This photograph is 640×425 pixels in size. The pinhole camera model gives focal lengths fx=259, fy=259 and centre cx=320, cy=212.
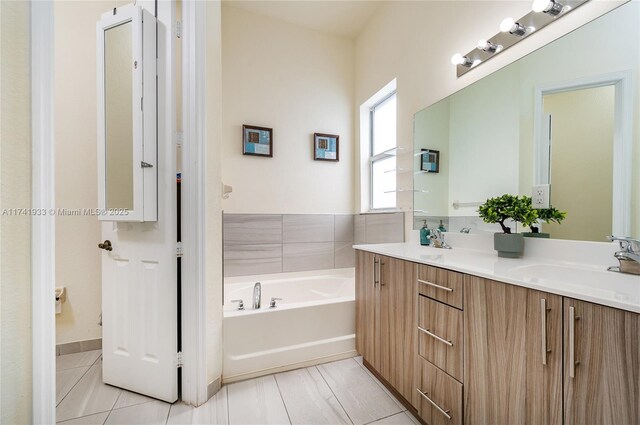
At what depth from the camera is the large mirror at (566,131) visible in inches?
39.5

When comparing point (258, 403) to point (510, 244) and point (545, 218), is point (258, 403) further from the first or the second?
point (545, 218)

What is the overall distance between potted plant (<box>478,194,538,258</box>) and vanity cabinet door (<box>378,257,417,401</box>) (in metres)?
0.47

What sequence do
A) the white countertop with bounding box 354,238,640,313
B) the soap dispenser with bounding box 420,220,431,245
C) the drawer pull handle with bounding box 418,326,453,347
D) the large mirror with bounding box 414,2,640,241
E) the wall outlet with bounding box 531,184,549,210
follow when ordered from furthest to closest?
1. the soap dispenser with bounding box 420,220,431,245
2. the wall outlet with bounding box 531,184,549,210
3. the drawer pull handle with bounding box 418,326,453,347
4. the large mirror with bounding box 414,2,640,241
5. the white countertop with bounding box 354,238,640,313

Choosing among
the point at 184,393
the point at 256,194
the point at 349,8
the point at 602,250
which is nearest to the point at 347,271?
the point at 256,194

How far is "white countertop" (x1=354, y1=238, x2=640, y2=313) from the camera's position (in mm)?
682

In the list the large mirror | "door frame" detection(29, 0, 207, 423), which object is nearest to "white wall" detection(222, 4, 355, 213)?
the large mirror

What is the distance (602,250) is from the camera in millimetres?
1049

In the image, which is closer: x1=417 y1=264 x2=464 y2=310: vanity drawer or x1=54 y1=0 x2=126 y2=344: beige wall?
x1=417 y1=264 x2=464 y2=310: vanity drawer

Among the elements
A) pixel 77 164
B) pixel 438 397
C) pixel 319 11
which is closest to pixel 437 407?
pixel 438 397

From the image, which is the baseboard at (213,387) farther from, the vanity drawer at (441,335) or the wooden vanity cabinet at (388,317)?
the vanity drawer at (441,335)

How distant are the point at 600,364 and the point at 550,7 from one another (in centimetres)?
148

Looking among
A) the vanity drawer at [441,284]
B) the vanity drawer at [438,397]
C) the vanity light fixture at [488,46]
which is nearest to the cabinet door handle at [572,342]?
the vanity drawer at [441,284]

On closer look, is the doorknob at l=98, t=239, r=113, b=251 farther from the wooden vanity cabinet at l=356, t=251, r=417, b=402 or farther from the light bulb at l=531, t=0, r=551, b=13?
the light bulb at l=531, t=0, r=551, b=13

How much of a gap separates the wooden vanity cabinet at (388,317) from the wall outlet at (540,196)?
0.67 m
